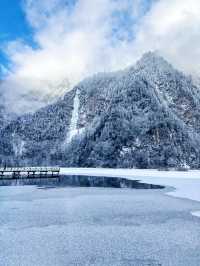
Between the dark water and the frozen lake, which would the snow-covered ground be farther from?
the frozen lake

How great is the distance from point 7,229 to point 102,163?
140m

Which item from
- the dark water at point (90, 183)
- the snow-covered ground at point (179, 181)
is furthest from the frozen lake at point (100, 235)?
the dark water at point (90, 183)

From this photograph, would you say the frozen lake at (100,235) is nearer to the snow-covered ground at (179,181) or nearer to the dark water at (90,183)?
the snow-covered ground at (179,181)

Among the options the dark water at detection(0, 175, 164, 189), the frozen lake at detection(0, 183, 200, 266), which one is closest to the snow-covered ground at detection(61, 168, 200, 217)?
the dark water at detection(0, 175, 164, 189)

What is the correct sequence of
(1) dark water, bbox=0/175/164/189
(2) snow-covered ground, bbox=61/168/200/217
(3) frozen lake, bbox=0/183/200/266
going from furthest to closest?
1. (1) dark water, bbox=0/175/164/189
2. (2) snow-covered ground, bbox=61/168/200/217
3. (3) frozen lake, bbox=0/183/200/266

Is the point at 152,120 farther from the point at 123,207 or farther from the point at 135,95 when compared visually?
the point at 123,207

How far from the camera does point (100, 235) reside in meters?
14.7

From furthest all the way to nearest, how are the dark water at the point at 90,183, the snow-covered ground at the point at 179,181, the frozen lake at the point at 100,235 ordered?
the dark water at the point at 90,183 < the snow-covered ground at the point at 179,181 < the frozen lake at the point at 100,235

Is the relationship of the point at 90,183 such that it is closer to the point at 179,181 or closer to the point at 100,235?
the point at 179,181

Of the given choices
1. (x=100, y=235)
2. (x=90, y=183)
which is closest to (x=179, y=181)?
(x=90, y=183)

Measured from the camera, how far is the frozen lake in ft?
37.4

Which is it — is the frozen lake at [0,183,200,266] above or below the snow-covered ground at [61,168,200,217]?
below

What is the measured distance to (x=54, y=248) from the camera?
12.8m

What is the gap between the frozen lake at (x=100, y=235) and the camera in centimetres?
1141
